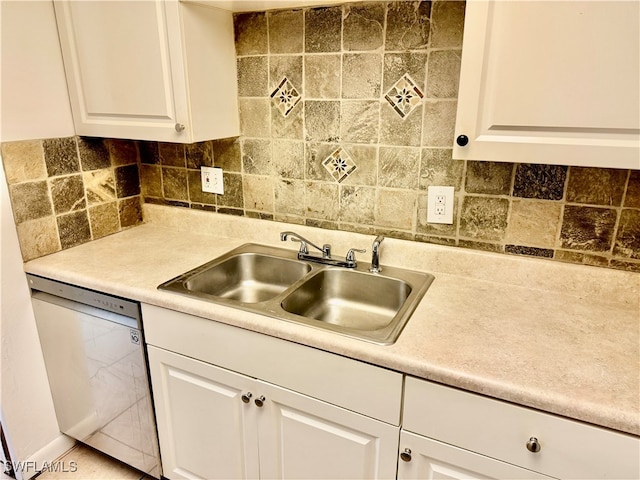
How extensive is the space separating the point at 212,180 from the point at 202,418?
37.2 inches

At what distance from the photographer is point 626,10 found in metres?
0.91

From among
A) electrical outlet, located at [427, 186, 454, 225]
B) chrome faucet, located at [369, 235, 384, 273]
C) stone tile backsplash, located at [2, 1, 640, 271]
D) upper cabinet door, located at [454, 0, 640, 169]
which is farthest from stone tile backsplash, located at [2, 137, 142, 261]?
upper cabinet door, located at [454, 0, 640, 169]

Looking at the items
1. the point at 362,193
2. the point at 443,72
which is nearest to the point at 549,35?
the point at 443,72

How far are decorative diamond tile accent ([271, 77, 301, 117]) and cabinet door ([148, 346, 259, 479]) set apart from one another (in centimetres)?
95

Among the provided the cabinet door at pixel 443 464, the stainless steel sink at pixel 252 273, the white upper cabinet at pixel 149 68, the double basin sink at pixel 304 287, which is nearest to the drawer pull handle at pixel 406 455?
the cabinet door at pixel 443 464

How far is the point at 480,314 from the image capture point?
122 cm

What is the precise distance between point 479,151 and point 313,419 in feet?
2.79

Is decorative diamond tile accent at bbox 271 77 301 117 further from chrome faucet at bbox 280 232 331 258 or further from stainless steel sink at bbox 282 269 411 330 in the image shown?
stainless steel sink at bbox 282 269 411 330

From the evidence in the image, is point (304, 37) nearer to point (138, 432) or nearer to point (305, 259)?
point (305, 259)

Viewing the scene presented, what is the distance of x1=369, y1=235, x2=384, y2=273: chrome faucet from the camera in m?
1.48

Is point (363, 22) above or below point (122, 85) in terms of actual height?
above

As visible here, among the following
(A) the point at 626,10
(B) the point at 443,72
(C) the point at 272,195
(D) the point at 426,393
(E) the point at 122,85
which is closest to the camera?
(A) the point at 626,10

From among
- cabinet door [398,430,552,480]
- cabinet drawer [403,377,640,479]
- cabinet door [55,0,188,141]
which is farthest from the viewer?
cabinet door [55,0,188,141]

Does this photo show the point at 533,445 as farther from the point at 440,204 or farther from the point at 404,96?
the point at 404,96
